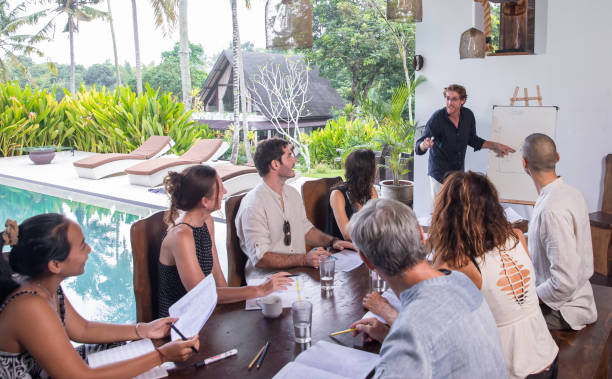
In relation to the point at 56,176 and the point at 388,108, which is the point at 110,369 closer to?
the point at 388,108

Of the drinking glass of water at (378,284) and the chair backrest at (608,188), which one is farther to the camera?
the chair backrest at (608,188)

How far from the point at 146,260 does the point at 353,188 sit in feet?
4.51

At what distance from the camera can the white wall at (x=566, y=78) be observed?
444 cm

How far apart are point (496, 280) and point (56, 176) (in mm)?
9561

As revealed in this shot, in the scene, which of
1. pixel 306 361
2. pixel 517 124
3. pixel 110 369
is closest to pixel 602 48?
pixel 517 124

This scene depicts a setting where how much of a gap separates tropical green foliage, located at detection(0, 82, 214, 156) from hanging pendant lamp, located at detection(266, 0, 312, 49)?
990 cm

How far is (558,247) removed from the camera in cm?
203

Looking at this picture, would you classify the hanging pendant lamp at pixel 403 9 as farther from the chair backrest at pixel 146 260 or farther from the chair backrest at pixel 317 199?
the chair backrest at pixel 146 260

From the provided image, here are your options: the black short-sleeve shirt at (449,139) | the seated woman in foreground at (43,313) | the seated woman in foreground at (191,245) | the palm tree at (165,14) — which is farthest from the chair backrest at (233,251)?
the palm tree at (165,14)

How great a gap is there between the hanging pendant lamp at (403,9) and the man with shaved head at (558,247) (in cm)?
86

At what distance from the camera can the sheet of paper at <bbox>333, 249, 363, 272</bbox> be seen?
7.94 feet

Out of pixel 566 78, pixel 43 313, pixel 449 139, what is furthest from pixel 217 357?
pixel 566 78

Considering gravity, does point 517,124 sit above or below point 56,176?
above

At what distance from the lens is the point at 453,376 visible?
1.16 meters
